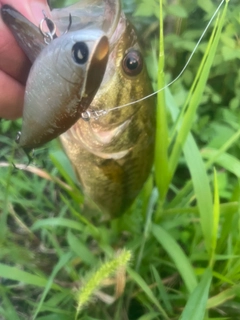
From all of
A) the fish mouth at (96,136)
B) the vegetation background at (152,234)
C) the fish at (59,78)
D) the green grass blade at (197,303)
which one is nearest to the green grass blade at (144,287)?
the vegetation background at (152,234)

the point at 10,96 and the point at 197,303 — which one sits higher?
the point at 10,96

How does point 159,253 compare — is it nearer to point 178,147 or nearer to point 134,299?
point 134,299

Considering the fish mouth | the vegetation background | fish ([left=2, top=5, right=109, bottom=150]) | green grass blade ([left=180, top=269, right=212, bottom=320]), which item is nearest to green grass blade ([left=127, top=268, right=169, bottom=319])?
the vegetation background

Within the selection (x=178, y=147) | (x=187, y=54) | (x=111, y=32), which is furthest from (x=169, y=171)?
(x=187, y=54)

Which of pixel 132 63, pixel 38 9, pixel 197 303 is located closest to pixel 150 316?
pixel 197 303

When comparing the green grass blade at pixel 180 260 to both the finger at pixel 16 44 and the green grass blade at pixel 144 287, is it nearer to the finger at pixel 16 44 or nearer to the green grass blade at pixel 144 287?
the green grass blade at pixel 144 287

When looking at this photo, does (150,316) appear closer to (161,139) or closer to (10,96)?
(161,139)

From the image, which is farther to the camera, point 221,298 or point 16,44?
point 221,298

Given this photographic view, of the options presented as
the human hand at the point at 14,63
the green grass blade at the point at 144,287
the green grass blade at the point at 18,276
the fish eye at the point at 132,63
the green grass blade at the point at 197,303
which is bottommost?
the green grass blade at the point at 144,287
